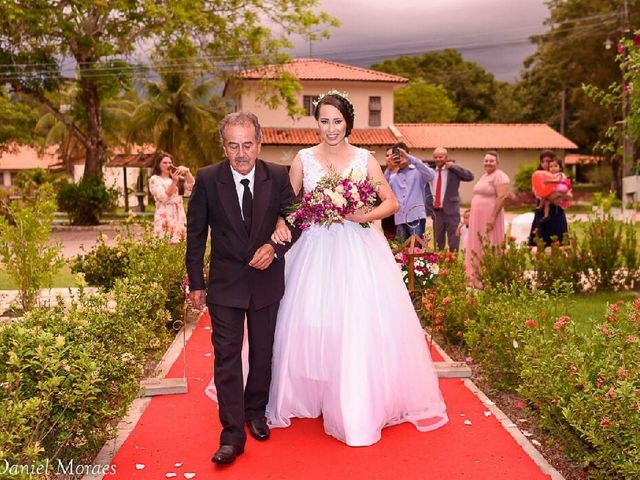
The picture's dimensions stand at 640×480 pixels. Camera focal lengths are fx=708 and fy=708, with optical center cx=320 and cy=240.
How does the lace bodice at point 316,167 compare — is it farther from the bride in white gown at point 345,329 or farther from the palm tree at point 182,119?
the palm tree at point 182,119

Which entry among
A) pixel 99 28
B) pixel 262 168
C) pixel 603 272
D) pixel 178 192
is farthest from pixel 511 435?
pixel 99 28

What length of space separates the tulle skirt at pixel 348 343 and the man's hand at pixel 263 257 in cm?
69

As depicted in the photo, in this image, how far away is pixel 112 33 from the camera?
27203 millimetres

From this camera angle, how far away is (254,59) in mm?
27172

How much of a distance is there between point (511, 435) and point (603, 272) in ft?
21.8

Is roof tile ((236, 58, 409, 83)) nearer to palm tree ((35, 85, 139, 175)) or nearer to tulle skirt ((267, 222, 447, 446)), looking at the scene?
palm tree ((35, 85, 139, 175))

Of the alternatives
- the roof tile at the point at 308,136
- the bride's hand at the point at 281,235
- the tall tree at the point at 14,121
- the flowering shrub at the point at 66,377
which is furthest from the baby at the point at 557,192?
the roof tile at the point at 308,136

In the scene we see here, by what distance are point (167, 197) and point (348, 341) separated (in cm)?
683

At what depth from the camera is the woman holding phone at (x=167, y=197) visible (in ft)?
36.3

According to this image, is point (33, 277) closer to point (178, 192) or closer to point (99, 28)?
point (178, 192)

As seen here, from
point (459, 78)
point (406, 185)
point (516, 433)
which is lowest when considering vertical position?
point (516, 433)

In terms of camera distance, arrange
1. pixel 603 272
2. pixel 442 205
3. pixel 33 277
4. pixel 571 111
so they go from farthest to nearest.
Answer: pixel 571 111 < pixel 442 205 < pixel 603 272 < pixel 33 277

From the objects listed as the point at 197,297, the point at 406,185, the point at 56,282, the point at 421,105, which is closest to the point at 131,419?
the point at 197,297

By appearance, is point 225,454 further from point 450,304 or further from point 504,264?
point 504,264
